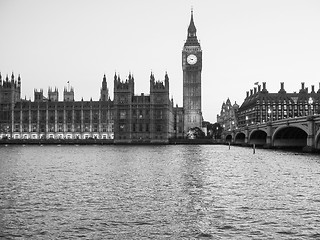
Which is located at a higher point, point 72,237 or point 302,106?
point 302,106

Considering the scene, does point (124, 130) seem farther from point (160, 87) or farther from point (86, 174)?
point (86, 174)

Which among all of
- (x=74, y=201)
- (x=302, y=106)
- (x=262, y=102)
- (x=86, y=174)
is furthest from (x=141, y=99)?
(x=74, y=201)

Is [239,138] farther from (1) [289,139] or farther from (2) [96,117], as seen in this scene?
(2) [96,117]

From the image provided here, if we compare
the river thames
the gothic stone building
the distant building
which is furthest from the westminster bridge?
the river thames

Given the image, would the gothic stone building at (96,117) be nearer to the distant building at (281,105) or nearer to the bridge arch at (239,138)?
the bridge arch at (239,138)

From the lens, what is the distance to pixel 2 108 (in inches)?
7269

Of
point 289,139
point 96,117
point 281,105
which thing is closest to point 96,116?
point 96,117

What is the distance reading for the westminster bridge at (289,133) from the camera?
68.6 m

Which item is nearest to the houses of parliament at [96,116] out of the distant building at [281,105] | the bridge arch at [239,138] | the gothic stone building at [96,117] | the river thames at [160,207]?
the gothic stone building at [96,117]

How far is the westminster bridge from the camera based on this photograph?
68.6 m

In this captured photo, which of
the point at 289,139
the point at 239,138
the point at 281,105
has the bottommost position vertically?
the point at 289,139

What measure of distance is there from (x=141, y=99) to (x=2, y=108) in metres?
58.7

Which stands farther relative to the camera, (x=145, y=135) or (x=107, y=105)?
(x=107, y=105)

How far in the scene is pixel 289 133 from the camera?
99375 mm
